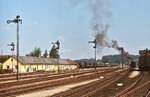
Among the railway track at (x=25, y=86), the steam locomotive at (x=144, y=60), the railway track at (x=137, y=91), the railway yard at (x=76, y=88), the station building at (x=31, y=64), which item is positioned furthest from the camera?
the station building at (x=31, y=64)

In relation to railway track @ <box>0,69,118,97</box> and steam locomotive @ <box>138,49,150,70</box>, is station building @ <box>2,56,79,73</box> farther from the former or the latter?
railway track @ <box>0,69,118,97</box>

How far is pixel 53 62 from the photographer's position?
456ft

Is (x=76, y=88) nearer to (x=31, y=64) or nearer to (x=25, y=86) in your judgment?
(x=25, y=86)

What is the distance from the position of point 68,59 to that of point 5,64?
4680cm

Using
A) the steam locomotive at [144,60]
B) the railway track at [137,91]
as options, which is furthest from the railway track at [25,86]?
the steam locomotive at [144,60]

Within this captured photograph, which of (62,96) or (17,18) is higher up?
(17,18)

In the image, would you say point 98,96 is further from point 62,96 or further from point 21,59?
point 21,59

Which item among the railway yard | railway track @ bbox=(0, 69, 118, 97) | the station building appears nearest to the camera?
the railway yard

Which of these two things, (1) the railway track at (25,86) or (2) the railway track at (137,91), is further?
(1) the railway track at (25,86)

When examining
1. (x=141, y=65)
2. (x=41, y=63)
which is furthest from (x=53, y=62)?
(x=141, y=65)

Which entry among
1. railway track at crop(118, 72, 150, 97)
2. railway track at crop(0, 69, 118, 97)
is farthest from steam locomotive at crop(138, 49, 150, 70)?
railway track at crop(118, 72, 150, 97)

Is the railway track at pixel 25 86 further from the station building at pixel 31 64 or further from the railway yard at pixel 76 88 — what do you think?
the station building at pixel 31 64

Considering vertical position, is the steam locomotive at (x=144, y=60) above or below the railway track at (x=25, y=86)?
above

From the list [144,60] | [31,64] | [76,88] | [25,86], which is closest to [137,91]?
[76,88]
